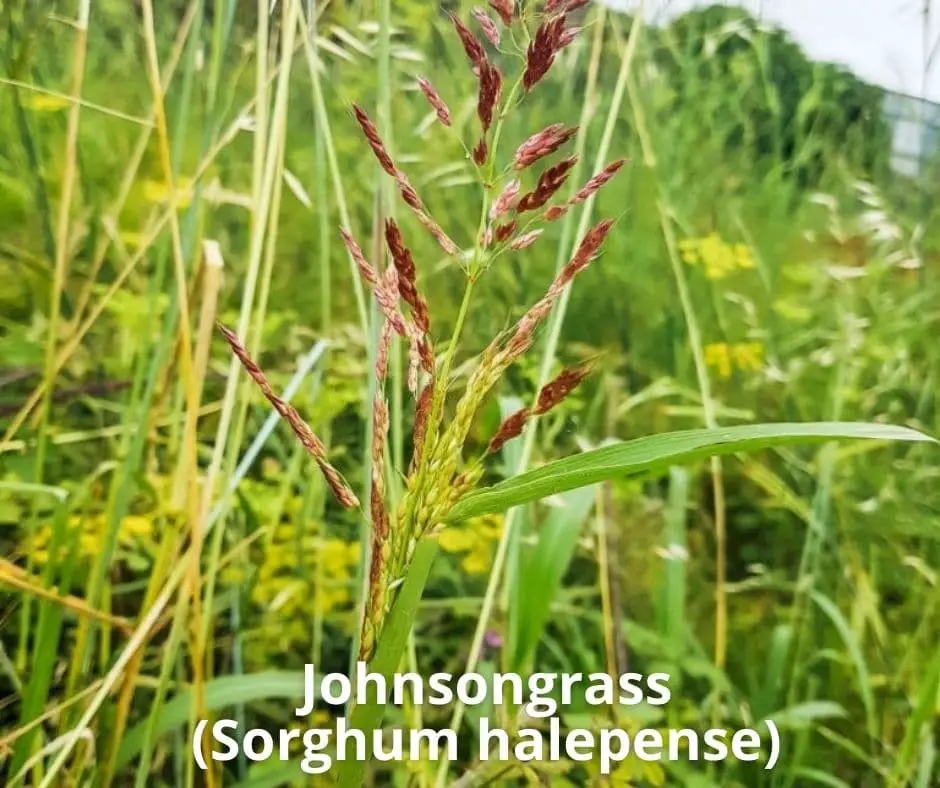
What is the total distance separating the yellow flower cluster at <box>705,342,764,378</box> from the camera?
671 mm

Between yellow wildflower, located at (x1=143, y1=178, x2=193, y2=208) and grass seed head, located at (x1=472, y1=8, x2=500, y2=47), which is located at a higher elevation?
yellow wildflower, located at (x1=143, y1=178, x2=193, y2=208)

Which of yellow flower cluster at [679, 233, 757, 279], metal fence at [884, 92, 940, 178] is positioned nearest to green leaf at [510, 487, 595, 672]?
yellow flower cluster at [679, 233, 757, 279]

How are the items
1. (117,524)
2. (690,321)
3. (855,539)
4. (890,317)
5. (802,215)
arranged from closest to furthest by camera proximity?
(117,524) < (690,321) < (855,539) < (890,317) < (802,215)

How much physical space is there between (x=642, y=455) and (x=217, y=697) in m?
0.27

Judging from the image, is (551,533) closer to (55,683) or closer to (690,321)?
(690,321)

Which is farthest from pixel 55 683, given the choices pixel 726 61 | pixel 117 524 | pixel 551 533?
pixel 726 61

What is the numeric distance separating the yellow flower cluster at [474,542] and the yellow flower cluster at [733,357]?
25cm

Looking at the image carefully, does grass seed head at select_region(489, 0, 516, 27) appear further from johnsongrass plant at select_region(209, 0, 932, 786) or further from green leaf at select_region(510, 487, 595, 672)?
green leaf at select_region(510, 487, 595, 672)

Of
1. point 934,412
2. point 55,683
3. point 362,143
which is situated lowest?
point 55,683

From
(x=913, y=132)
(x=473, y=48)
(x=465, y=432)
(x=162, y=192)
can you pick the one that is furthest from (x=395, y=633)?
(x=913, y=132)

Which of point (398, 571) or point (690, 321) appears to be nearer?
point (398, 571)

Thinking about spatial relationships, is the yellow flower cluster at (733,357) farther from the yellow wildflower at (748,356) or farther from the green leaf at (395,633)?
the green leaf at (395,633)

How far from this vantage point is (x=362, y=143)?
0.68 m

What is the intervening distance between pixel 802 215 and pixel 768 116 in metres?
0.17
